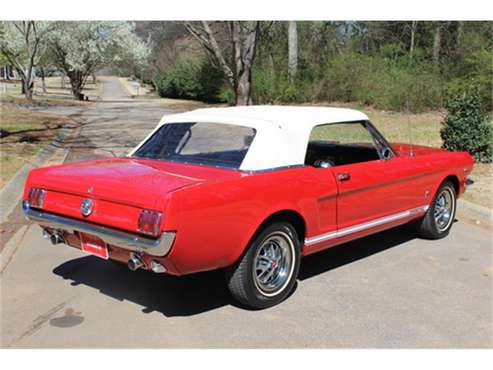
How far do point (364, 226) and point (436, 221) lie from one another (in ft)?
5.19

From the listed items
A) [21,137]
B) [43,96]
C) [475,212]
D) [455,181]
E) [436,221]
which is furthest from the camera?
[43,96]

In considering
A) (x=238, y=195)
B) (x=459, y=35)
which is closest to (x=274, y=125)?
(x=238, y=195)

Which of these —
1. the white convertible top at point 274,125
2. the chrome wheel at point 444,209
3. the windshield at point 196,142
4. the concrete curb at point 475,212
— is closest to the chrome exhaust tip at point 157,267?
the white convertible top at point 274,125

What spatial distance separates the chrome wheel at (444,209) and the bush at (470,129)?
4.42m

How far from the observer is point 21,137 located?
1444cm

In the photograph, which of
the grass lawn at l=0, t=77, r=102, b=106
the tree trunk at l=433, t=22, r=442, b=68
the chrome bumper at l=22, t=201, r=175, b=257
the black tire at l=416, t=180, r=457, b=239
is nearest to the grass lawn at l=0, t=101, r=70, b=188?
the chrome bumper at l=22, t=201, r=175, b=257

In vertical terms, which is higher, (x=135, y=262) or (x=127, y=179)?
(x=127, y=179)

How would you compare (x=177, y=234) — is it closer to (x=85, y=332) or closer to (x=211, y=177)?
(x=211, y=177)

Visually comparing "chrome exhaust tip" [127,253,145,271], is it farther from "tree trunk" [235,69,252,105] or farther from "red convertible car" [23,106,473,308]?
"tree trunk" [235,69,252,105]

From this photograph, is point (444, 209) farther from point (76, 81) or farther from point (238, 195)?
point (76, 81)

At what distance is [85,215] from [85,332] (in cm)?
81

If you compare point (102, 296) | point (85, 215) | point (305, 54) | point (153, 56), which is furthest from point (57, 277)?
point (153, 56)

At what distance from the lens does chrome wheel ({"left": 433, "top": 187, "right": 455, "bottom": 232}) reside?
6.60 metres

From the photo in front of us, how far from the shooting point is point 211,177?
4.30 meters
